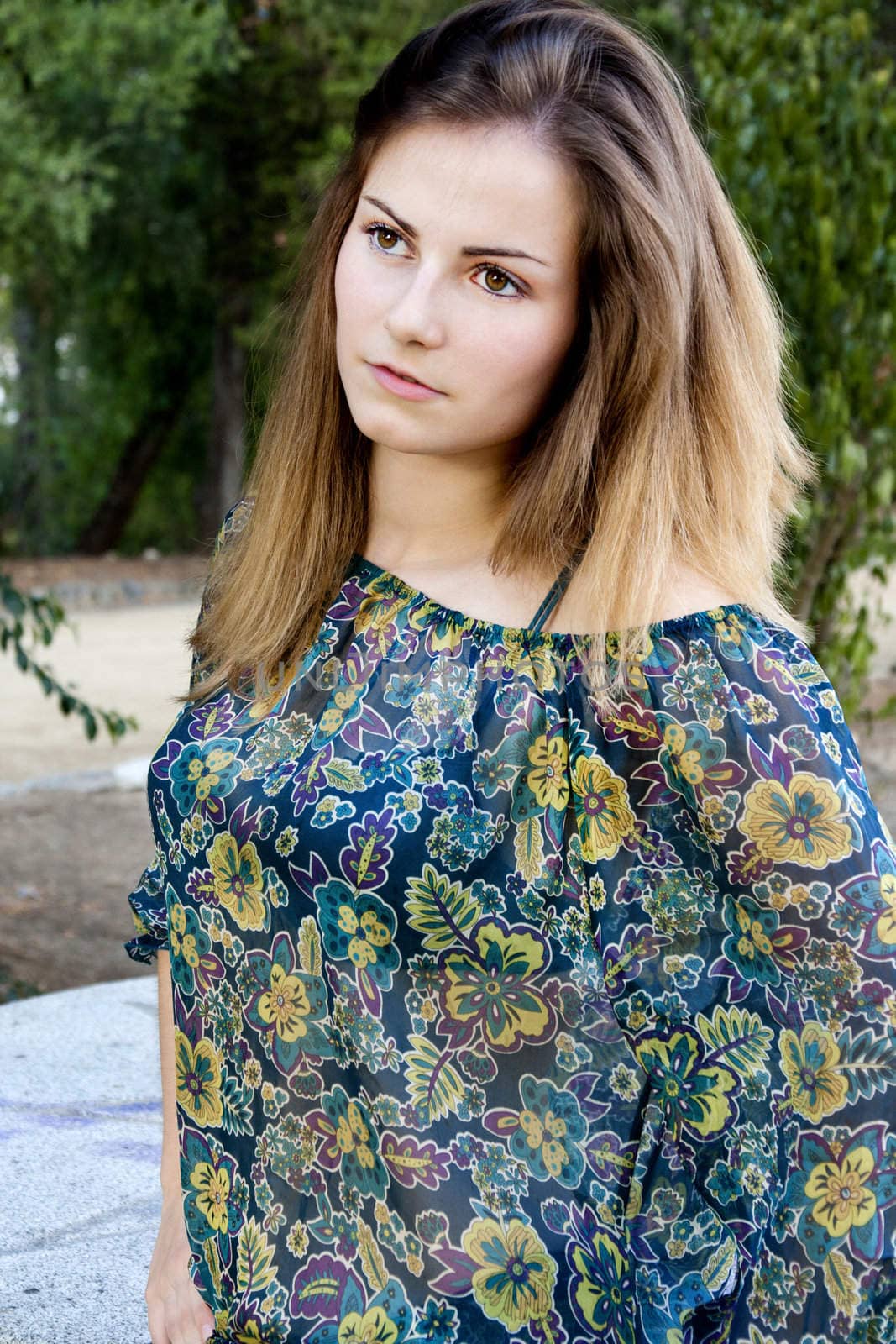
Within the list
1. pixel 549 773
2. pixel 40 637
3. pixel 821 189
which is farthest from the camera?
pixel 821 189

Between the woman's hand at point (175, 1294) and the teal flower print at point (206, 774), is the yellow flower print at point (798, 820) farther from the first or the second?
the woman's hand at point (175, 1294)

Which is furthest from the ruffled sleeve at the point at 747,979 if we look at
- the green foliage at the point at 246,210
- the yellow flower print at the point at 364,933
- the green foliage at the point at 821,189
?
the green foliage at the point at 821,189

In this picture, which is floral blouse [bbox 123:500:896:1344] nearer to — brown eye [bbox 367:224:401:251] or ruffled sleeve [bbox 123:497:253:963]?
ruffled sleeve [bbox 123:497:253:963]

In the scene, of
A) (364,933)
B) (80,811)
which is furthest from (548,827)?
(80,811)

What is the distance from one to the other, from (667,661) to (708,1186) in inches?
16.8

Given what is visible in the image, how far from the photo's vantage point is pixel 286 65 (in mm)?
17094

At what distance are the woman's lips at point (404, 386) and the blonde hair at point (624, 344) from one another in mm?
120

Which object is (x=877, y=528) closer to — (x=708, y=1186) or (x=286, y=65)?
(x=708, y=1186)

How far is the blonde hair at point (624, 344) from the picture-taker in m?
1.27

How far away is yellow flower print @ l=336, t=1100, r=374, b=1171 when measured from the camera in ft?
4.39

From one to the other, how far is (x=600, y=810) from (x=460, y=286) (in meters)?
0.46

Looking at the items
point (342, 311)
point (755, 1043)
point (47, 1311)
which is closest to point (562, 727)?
point (755, 1043)

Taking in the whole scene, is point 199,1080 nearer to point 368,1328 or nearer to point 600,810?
point 368,1328

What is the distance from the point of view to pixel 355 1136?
1.35 m
